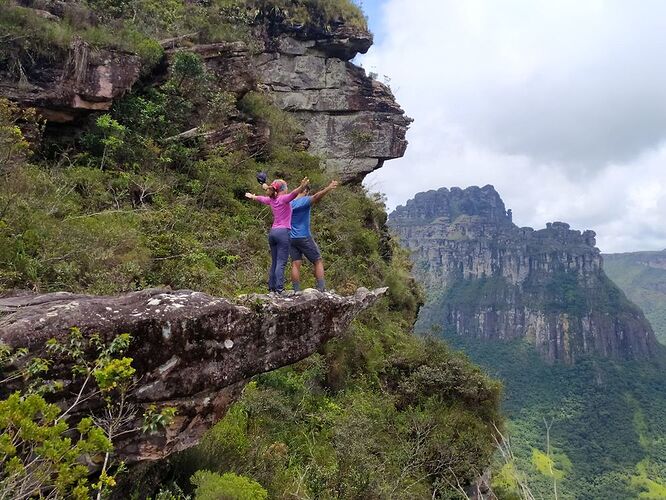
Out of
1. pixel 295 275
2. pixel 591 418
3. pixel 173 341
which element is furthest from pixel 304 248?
pixel 591 418

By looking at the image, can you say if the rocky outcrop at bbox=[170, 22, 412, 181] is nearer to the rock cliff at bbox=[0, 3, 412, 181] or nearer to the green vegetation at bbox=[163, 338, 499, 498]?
the rock cliff at bbox=[0, 3, 412, 181]

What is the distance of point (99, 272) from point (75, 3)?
10.5m

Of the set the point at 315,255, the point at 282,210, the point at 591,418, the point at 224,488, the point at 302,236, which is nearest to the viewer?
the point at 224,488

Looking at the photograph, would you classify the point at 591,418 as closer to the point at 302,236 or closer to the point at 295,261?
the point at 295,261

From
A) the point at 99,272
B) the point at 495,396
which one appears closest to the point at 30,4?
the point at 99,272

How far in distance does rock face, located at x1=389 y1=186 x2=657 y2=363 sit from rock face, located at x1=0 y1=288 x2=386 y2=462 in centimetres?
9991

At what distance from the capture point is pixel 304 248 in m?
6.44

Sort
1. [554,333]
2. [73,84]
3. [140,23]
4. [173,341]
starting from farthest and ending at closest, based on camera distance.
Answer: [554,333] < [140,23] < [73,84] < [173,341]

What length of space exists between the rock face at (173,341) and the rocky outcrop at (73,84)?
8.09m

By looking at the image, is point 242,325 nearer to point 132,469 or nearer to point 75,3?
point 132,469

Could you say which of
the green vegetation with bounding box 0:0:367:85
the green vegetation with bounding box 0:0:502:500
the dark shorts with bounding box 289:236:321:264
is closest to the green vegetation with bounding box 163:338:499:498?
the green vegetation with bounding box 0:0:502:500

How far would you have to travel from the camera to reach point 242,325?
15.1 ft

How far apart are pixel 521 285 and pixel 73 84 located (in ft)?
448

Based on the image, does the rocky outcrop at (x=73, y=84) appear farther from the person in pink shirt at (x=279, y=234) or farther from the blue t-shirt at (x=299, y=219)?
the blue t-shirt at (x=299, y=219)
